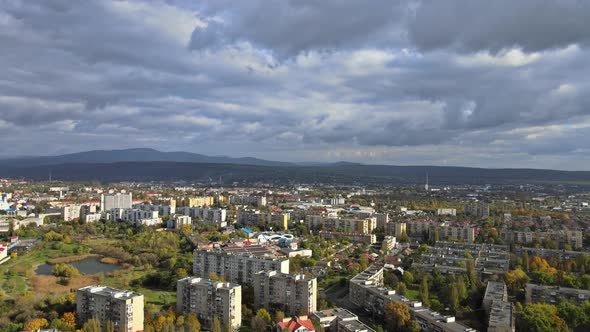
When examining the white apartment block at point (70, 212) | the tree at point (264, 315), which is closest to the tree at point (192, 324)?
the tree at point (264, 315)

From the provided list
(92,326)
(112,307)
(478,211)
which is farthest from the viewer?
(478,211)

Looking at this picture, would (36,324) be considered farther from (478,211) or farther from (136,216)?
(478,211)

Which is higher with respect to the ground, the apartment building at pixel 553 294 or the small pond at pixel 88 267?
the apartment building at pixel 553 294

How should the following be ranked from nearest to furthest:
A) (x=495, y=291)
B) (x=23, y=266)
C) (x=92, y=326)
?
1. (x=92, y=326)
2. (x=495, y=291)
3. (x=23, y=266)

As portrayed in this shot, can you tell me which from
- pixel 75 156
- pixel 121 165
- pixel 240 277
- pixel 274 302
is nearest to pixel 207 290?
pixel 274 302

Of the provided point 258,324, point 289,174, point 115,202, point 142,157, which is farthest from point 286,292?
point 142,157

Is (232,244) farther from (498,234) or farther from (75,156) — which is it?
(75,156)

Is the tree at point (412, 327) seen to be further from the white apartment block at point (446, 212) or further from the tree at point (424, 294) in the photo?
the white apartment block at point (446, 212)
